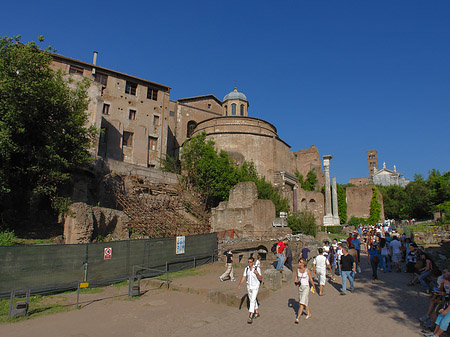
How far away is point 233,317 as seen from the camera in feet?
24.2

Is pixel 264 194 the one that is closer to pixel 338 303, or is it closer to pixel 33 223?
pixel 33 223

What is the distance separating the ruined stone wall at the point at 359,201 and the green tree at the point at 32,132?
41.2 m

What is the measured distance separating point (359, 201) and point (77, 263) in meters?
44.7

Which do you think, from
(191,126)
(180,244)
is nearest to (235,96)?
(191,126)

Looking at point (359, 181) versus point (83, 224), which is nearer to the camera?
point (83, 224)

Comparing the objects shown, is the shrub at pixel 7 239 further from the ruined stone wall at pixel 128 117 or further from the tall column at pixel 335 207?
the tall column at pixel 335 207

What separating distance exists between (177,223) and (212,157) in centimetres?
1003

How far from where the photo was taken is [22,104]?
567 inches

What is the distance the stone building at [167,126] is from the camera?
2892cm

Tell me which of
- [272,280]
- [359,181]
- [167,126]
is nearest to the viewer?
[272,280]

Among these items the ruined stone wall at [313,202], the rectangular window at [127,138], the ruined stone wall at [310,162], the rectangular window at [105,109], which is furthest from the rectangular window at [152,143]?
the ruined stone wall at [310,162]

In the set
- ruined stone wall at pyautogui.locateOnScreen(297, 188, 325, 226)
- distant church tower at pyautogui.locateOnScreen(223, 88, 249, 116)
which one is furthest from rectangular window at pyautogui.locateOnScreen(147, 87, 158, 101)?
ruined stone wall at pyautogui.locateOnScreen(297, 188, 325, 226)

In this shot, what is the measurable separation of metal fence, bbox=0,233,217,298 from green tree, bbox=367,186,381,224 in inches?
1502

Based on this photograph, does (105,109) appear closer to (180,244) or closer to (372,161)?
(180,244)
